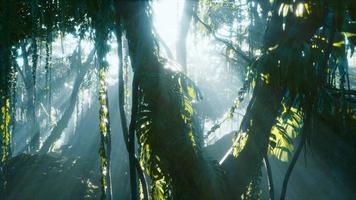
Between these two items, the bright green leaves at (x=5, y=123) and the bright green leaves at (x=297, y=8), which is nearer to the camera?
the bright green leaves at (x=297, y=8)

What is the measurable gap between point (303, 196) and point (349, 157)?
7.91 ft

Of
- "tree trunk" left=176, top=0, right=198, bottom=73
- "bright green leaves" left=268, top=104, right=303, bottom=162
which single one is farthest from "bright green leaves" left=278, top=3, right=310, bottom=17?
"tree trunk" left=176, top=0, right=198, bottom=73

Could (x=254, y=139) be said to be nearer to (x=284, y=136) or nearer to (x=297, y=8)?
(x=284, y=136)

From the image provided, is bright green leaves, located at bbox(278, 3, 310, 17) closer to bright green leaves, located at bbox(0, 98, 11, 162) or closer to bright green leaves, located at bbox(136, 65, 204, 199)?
bright green leaves, located at bbox(136, 65, 204, 199)

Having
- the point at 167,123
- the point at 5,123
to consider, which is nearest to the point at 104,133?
the point at 167,123

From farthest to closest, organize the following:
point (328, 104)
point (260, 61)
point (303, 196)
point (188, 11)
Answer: point (303, 196) → point (188, 11) → point (328, 104) → point (260, 61)

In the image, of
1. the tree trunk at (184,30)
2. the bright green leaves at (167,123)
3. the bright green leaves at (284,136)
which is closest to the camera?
the bright green leaves at (167,123)

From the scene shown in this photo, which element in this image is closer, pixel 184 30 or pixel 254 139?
pixel 254 139

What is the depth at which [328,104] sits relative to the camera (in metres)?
4.77

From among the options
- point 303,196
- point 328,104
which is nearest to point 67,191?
point 303,196

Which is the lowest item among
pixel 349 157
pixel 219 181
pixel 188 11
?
pixel 349 157

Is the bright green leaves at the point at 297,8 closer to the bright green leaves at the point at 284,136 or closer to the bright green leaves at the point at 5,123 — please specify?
the bright green leaves at the point at 284,136

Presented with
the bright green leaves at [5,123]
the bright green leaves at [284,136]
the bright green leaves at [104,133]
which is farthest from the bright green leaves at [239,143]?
the bright green leaves at [5,123]

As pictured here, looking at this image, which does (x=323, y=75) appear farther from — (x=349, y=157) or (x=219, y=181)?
(x=349, y=157)
